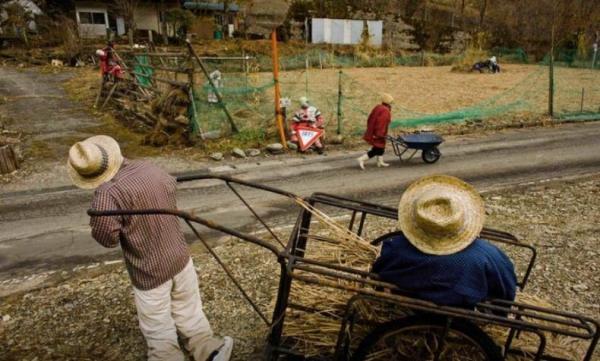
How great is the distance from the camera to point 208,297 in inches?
188

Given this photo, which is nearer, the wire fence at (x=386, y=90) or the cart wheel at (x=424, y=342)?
the cart wheel at (x=424, y=342)

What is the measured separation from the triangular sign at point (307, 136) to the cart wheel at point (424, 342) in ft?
25.7

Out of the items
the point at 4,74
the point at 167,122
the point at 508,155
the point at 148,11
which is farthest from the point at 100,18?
the point at 508,155

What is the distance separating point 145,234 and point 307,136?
7721 millimetres

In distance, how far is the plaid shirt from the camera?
3.01 m

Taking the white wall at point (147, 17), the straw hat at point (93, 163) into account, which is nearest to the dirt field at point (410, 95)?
the straw hat at point (93, 163)

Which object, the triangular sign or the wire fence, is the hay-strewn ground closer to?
the triangular sign

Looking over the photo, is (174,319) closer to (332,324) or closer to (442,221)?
(332,324)

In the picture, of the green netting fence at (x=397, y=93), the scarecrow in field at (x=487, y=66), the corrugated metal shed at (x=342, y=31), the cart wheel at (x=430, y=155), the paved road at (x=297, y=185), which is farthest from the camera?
the corrugated metal shed at (x=342, y=31)

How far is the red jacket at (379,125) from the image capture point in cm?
920

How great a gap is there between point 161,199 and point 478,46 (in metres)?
34.6

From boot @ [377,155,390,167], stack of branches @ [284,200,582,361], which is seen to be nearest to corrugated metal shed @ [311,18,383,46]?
boot @ [377,155,390,167]

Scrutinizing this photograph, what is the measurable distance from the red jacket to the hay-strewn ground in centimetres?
312

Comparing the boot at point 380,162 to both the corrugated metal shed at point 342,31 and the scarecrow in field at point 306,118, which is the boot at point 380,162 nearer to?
the scarecrow in field at point 306,118
